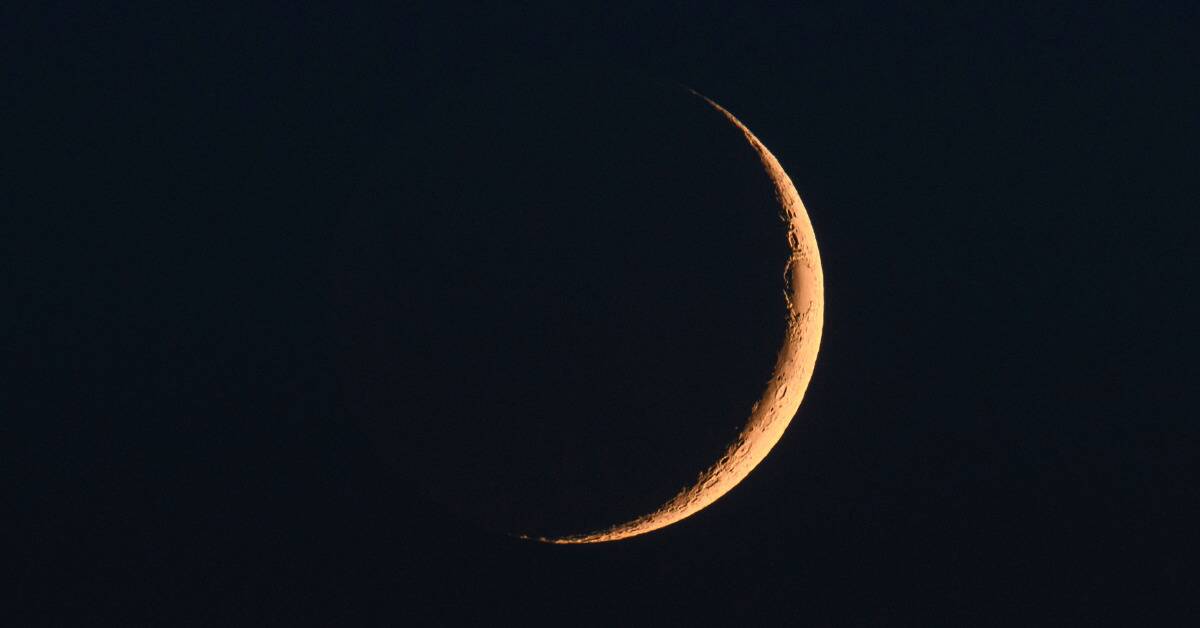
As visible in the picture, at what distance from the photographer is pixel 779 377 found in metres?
3.79

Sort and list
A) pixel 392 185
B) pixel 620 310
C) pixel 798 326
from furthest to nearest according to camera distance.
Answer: pixel 798 326 → pixel 392 185 → pixel 620 310

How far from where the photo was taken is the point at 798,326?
382cm

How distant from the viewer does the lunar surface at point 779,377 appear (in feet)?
12.4

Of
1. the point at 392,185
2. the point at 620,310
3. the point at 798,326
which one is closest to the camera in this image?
the point at 620,310

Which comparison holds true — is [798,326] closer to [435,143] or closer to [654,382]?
[654,382]

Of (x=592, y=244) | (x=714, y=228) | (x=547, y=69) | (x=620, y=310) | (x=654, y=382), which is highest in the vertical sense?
(x=547, y=69)

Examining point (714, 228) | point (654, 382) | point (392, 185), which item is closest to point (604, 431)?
point (654, 382)

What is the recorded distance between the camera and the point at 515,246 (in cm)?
327

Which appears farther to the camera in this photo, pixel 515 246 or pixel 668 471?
pixel 668 471

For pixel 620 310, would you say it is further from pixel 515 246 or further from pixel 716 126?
pixel 716 126

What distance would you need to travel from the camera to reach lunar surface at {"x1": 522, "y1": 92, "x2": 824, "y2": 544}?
3.77 m

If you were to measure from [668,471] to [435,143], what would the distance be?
190cm

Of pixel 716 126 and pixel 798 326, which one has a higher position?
pixel 716 126

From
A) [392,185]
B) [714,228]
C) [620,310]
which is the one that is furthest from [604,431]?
[392,185]
